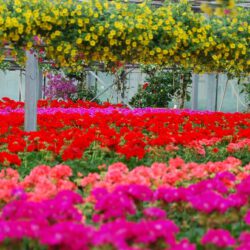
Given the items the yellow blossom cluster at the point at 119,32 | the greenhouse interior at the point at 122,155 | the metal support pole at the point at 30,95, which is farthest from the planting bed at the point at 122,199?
the metal support pole at the point at 30,95

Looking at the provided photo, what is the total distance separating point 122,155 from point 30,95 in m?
3.67

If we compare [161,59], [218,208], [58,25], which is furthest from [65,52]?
[218,208]

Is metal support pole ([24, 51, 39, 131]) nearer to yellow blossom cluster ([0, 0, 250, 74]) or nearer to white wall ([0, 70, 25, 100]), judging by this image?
yellow blossom cluster ([0, 0, 250, 74])

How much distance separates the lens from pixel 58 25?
23.9 ft

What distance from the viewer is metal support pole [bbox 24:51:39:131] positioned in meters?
8.47

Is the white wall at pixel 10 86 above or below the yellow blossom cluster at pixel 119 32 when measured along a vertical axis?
below

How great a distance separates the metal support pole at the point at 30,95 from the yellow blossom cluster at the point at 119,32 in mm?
870

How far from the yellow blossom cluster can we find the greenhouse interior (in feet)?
0.05

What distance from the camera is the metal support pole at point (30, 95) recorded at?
27.8ft

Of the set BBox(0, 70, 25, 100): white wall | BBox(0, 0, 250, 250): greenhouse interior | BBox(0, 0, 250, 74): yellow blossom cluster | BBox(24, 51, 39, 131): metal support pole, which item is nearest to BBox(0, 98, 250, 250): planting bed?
BBox(0, 0, 250, 250): greenhouse interior

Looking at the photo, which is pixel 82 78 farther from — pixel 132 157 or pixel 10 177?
pixel 10 177

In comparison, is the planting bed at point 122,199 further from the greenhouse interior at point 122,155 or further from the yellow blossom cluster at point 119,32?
the yellow blossom cluster at point 119,32

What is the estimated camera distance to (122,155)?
5.58m

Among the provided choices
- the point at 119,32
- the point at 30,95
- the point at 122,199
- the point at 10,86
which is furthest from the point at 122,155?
the point at 10,86
